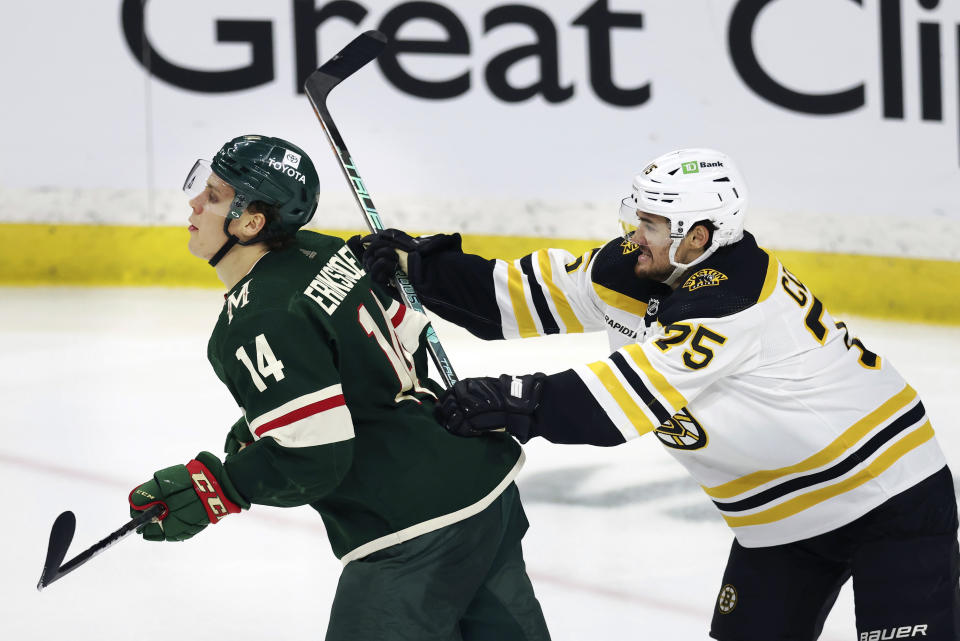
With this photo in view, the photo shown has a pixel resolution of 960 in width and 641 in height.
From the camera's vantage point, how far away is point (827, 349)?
6.40 ft

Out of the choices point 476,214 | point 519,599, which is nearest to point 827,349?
point 519,599

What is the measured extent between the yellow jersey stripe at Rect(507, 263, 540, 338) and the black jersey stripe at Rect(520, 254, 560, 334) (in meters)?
0.02

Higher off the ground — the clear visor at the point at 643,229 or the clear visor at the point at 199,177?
the clear visor at the point at 199,177

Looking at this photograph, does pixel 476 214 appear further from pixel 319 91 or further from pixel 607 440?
pixel 607 440

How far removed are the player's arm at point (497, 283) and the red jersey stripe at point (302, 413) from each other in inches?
27.7

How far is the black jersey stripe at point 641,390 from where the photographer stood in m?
1.83

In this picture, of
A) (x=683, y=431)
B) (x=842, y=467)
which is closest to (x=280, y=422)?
(x=683, y=431)

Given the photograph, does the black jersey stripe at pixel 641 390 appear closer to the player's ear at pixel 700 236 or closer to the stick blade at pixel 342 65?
the player's ear at pixel 700 236

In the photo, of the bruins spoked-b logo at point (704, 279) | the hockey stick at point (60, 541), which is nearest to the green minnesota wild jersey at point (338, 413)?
the hockey stick at point (60, 541)

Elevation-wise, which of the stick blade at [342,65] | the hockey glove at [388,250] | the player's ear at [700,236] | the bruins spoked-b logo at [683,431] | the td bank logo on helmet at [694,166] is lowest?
the bruins spoked-b logo at [683,431]

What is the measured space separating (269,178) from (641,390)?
62cm

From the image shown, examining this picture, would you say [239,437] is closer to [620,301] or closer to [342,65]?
[620,301]

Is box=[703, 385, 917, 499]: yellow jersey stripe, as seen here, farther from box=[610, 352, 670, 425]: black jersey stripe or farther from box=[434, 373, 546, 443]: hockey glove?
box=[434, 373, 546, 443]: hockey glove

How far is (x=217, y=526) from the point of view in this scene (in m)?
2.96
